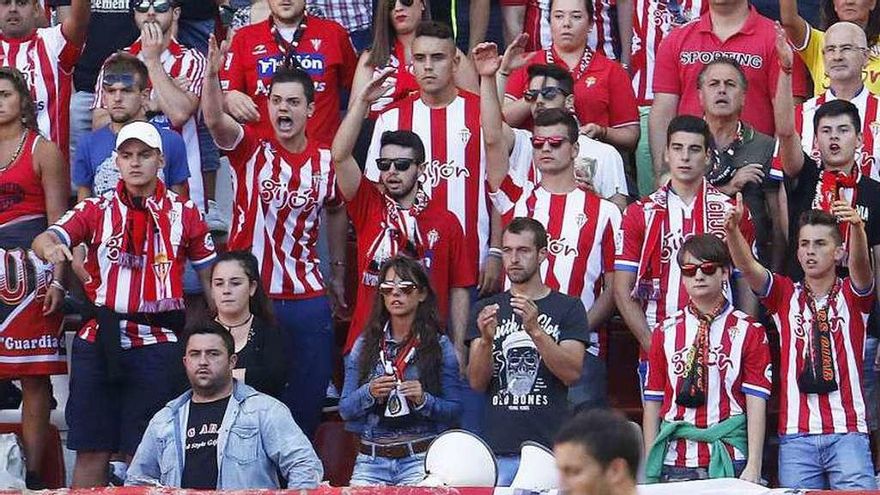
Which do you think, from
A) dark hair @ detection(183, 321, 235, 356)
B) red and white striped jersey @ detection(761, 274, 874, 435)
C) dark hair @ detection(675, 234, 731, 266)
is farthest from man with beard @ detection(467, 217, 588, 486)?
dark hair @ detection(183, 321, 235, 356)

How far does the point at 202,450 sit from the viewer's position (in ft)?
30.9

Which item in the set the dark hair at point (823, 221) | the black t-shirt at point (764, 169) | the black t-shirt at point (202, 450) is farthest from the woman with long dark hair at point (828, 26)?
the black t-shirt at point (202, 450)

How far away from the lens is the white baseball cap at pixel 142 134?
1015 centimetres

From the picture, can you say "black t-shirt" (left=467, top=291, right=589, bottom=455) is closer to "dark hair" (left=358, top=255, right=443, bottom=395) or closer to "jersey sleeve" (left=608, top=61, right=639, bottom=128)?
"dark hair" (left=358, top=255, right=443, bottom=395)

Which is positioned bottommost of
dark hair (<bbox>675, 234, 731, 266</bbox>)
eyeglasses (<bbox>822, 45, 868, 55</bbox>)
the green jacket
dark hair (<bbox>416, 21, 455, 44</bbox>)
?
the green jacket

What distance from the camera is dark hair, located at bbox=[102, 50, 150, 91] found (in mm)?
10648

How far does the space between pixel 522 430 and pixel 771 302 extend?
1448 mm

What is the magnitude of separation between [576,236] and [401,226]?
913mm

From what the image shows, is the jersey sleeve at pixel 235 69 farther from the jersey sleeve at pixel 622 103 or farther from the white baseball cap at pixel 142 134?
the jersey sleeve at pixel 622 103

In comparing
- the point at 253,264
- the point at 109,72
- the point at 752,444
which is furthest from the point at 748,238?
the point at 109,72

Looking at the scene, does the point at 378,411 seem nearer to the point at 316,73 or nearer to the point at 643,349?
the point at 643,349

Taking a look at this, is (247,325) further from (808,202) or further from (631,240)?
(808,202)

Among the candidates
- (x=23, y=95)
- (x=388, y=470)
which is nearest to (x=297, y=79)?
(x=23, y=95)

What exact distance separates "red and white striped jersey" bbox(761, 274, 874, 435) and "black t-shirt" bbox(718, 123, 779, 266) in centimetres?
49
